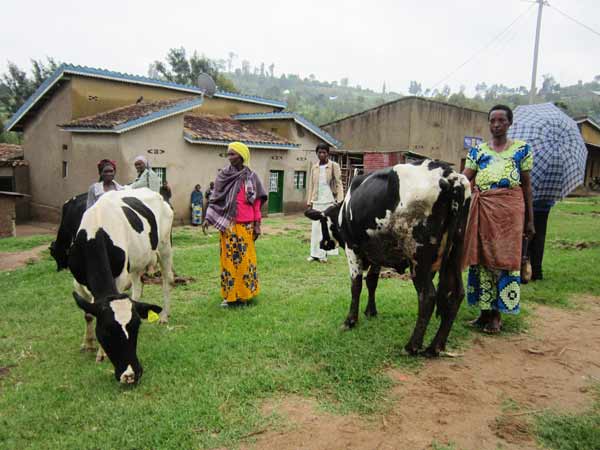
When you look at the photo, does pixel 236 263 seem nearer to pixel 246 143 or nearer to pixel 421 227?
pixel 421 227

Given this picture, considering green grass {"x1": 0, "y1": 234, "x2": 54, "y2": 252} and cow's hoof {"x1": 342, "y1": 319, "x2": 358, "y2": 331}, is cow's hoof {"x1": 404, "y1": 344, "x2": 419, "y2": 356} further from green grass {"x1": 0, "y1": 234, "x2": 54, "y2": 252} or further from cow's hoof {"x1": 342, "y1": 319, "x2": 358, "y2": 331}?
green grass {"x1": 0, "y1": 234, "x2": 54, "y2": 252}

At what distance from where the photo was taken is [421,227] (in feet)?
12.6

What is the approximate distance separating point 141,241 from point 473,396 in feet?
11.0

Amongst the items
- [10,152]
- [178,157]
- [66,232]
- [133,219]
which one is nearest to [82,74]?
[178,157]

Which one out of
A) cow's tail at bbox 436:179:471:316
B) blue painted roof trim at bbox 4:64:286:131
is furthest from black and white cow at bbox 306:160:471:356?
blue painted roof trim at bbox 4:64:286:131

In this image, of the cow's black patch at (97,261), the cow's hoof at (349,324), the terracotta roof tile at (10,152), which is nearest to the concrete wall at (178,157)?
the terracotta roof tile at (10,152)

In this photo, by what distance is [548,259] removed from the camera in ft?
27.7

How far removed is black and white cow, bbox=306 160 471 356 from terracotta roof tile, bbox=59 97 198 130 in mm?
11646

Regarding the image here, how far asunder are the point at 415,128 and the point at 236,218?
66.1ft

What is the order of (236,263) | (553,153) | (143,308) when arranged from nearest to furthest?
(143,308) → (553,153) → (236,263)

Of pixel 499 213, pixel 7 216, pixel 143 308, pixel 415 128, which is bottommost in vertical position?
pixel 7 216

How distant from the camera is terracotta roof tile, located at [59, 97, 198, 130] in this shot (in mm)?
14091

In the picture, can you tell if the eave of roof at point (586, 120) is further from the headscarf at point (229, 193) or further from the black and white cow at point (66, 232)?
the black and white cow at point (66, 232)

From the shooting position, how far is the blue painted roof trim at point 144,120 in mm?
13805
